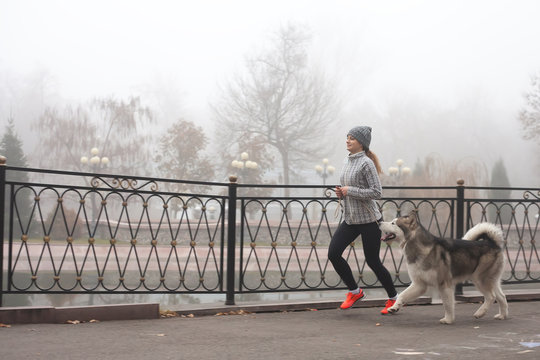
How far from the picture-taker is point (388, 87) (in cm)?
7894

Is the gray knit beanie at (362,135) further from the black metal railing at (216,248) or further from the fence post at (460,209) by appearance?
the fence post at (460,209)

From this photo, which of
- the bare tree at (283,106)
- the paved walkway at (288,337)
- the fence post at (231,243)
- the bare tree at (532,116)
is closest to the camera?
the paved walkway at (288,337)

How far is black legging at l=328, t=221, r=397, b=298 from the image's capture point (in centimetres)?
684

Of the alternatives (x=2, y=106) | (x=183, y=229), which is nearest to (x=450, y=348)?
(x=183, y=229)

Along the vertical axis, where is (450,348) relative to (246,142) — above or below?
below

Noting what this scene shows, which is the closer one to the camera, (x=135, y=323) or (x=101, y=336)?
(x=101, y=336)

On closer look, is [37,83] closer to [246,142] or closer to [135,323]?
[246,142]

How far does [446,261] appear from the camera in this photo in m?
6.59

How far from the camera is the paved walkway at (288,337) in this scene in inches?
195

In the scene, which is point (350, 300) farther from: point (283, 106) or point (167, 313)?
point (283, 106)

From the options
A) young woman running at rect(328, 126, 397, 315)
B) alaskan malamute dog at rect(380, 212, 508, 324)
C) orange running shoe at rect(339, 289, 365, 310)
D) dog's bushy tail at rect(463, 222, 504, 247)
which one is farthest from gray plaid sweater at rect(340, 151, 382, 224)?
dog's bushy tail at rect(463, 222, 504, 247)

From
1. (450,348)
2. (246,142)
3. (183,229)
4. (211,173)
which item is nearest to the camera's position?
(450,348)

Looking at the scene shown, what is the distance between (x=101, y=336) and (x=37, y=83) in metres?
67.3

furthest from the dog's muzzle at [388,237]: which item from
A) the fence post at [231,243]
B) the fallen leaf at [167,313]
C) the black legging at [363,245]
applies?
the fallen leaf at [167,313]
